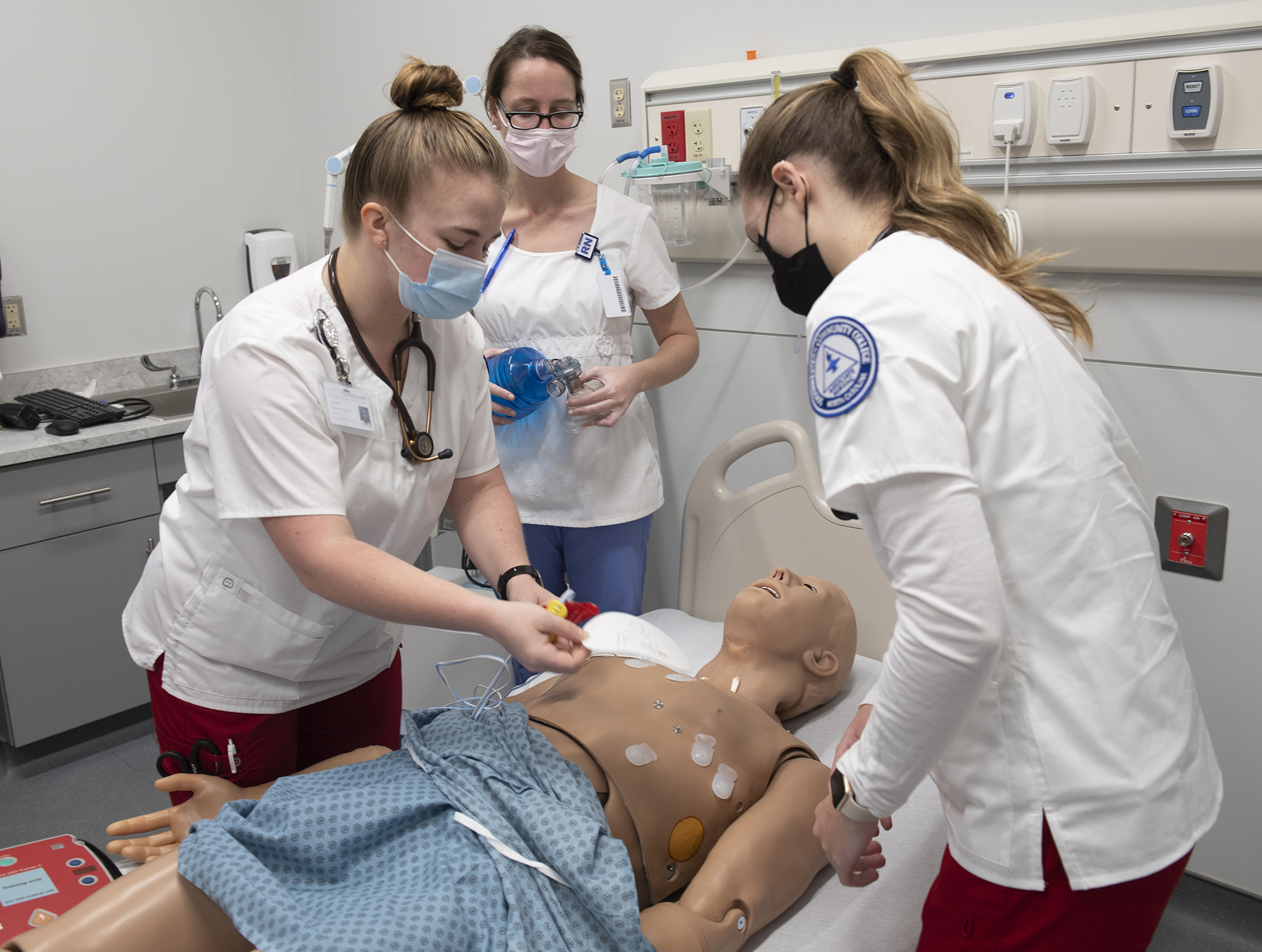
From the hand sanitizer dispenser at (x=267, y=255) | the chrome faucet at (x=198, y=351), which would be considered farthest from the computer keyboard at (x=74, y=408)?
the hand sanitizer dispenser at (x=267, y=255)

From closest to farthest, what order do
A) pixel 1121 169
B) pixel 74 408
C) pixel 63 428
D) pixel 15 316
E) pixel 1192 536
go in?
pixel 1121 169
pixel 1192 536
pixel 63 428
pixel 74 408
pixel 15 316

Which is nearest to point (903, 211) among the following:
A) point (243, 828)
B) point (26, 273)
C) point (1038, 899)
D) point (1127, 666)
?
point (1127, 666)

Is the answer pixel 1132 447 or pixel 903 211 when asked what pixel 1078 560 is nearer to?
pixel 1132 447

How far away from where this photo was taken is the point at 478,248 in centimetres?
146

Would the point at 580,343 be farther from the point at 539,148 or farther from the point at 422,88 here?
the point at 422,88

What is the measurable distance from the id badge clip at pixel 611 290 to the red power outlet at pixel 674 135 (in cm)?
42

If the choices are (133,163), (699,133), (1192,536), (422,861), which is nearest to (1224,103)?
(1192,536)

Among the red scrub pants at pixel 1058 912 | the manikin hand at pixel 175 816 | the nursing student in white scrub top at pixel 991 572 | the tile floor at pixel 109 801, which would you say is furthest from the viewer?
the tile floor at pixel 109 801

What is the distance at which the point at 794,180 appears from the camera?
1152 millimetres

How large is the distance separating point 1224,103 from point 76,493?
3.01 m

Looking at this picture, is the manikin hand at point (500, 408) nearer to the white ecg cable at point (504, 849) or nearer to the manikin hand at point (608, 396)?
the manikin hand at point (608, 396)

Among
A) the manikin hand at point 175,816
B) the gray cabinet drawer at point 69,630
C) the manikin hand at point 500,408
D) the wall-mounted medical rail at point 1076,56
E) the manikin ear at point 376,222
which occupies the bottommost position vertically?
the gray cabinet drawer at point 69,630

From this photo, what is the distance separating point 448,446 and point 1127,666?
3.36 ft

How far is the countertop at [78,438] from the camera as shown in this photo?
2.76 metres
